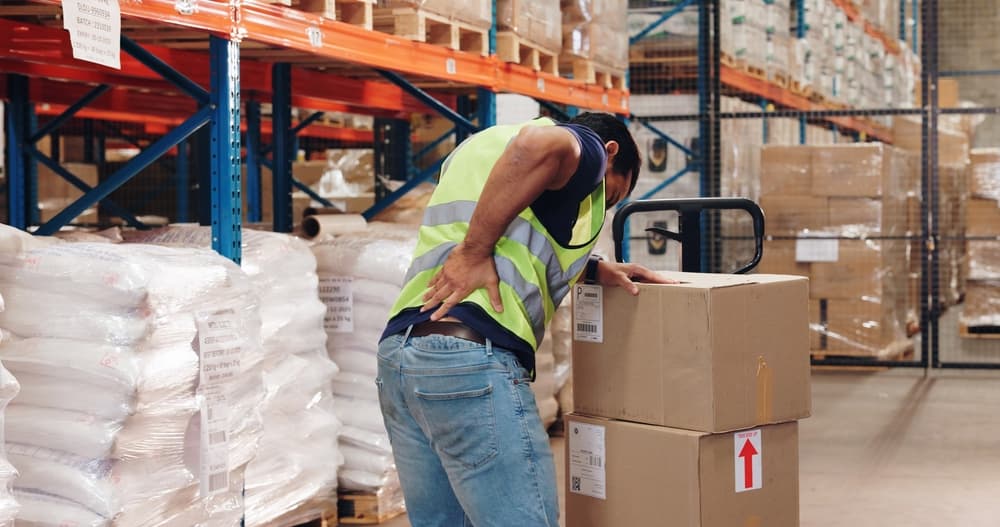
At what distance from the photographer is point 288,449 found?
16.8ft

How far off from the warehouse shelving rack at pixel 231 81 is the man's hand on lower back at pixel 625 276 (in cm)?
185

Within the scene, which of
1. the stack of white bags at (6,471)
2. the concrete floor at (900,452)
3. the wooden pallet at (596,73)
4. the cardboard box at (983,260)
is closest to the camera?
the stack of white bags at (6,471)

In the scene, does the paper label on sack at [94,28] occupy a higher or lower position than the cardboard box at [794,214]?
higher

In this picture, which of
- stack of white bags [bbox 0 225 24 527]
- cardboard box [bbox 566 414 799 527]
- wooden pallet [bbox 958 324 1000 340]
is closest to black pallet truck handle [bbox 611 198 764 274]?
cardboard box [bbox 566 414 799 527]

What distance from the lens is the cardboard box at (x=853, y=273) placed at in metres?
10.2

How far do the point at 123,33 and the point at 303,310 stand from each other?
135 cm

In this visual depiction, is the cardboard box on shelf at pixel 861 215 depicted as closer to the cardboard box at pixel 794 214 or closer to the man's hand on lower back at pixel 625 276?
the cardboard box at pixel 794 214

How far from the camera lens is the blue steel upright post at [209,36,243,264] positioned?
4.59 metres

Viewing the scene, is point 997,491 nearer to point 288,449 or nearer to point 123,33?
point 288,449

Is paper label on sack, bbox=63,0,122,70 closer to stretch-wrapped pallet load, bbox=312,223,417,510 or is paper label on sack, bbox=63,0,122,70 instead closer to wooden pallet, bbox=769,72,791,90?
stretch-wrapped pallet load, bbox=312,223,417,510

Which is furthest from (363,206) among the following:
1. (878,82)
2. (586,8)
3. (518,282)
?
(518,282)

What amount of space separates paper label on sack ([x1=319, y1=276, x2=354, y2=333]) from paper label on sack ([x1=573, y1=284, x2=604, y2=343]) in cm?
246

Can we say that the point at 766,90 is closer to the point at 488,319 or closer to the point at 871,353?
the point at 871,353

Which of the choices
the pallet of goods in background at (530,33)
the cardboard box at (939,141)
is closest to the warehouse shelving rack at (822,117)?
the pallet of goods in background at (530,33)
